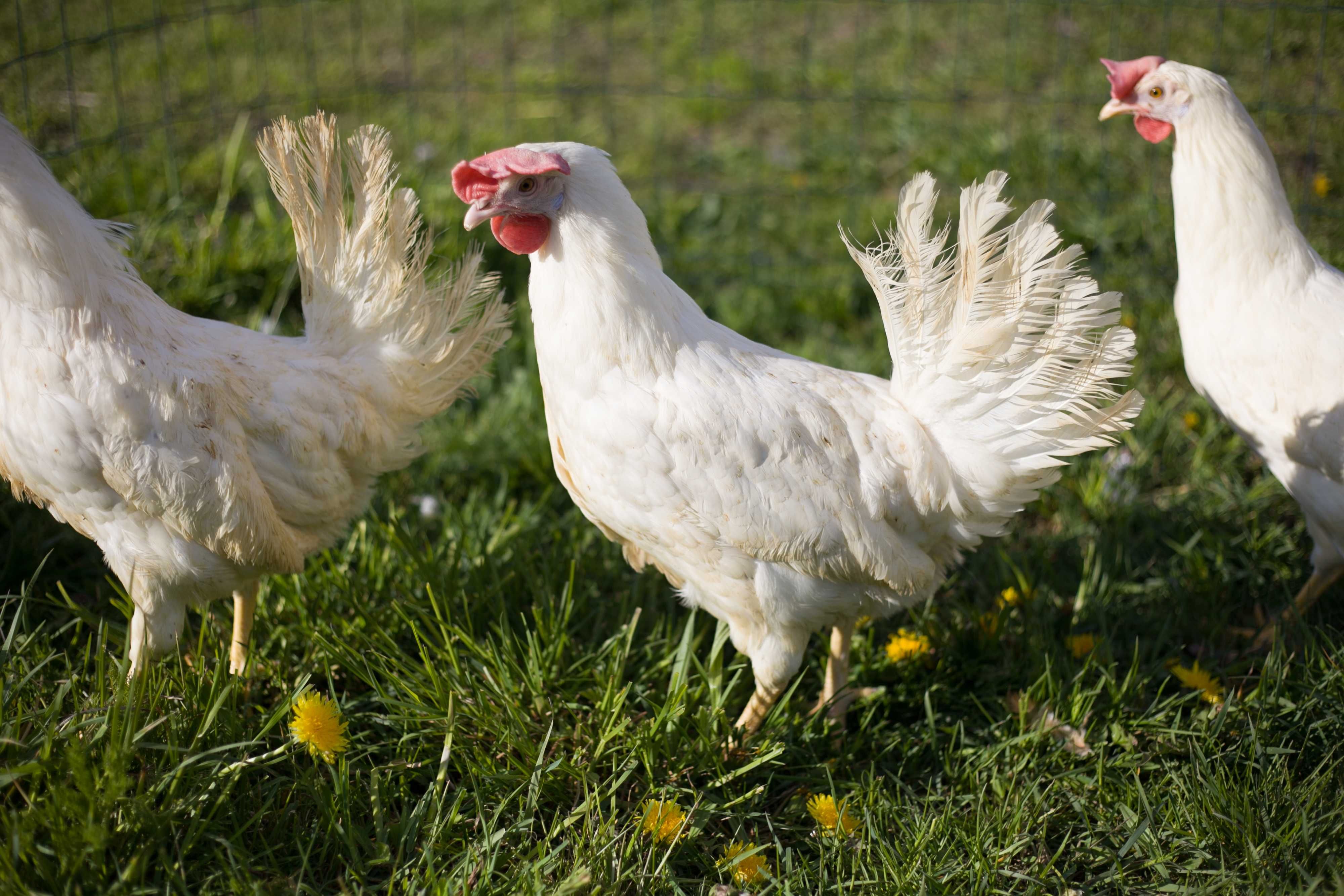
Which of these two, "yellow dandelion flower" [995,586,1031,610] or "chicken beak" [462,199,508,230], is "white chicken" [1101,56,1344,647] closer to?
"yellow dandelion flower" [995,586,1031,610]

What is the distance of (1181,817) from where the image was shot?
2.54 meters

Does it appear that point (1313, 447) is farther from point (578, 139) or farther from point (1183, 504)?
point (578, 139)

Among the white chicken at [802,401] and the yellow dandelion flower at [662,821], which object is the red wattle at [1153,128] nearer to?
the white chicken at [802,401]

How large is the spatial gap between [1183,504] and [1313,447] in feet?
3.02

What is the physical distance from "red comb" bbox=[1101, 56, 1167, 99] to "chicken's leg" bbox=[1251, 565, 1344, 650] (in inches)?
→ 71.5

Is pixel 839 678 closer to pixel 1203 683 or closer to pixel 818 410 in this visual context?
Answer: pixel 818 410

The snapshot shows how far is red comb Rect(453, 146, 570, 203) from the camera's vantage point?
8.02 feet

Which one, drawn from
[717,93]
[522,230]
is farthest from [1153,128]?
[717,93]

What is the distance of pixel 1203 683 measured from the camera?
2.99 meters

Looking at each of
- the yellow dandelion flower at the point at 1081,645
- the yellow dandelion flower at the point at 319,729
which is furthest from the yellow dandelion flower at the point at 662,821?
the yellow dandelion flower at the point at 1081,645

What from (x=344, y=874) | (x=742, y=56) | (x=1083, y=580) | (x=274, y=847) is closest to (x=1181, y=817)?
(x=1083, y=580)

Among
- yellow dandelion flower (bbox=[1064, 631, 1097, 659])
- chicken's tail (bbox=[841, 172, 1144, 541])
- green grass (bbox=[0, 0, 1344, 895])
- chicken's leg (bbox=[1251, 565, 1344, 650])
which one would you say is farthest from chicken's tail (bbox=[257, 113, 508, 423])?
chicken's leg (bbox=[1251, 565, 1344, 650])

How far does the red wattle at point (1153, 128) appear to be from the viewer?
133 inches

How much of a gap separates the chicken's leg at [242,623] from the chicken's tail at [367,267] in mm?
732
